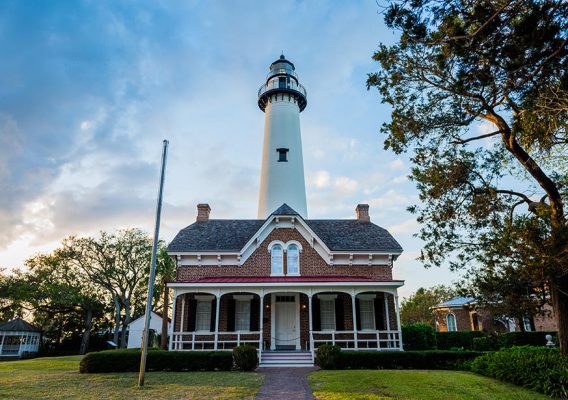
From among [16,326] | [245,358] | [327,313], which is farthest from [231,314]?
[16,326]

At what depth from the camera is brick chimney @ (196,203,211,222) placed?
23453 millimetres

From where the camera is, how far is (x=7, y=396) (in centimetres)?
929

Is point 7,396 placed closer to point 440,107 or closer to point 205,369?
point 205,369

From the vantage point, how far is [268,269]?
1962 cm

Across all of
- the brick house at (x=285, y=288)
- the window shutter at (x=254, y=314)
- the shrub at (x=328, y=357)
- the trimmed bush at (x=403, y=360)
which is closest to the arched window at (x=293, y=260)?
the brick house at (x=285, y=288)

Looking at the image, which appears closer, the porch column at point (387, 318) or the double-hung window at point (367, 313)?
the porch column at point (387, 318)

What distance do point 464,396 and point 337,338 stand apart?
9383 mm

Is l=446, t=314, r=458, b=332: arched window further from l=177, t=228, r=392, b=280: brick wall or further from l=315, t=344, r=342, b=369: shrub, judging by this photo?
l=315, t=344, r=342, b=369: shrub

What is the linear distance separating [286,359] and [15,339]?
98.2ft

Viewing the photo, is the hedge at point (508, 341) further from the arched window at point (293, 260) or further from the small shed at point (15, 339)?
the small shed at point (15, 339)

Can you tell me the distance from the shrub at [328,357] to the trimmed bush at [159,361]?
3.33 meters

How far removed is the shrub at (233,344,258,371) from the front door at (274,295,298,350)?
4465 millimetres

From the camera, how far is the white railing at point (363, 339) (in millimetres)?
16922

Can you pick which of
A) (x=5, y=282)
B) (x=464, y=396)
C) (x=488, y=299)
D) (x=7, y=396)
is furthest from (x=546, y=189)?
(x=5, y=282)
